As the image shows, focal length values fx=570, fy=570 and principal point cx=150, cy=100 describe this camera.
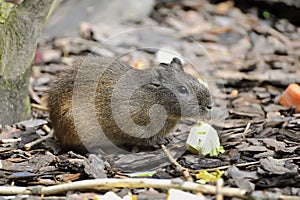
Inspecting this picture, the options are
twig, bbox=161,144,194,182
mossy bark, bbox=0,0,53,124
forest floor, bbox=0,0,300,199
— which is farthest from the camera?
mossy bark, bbox=0,0,53,124

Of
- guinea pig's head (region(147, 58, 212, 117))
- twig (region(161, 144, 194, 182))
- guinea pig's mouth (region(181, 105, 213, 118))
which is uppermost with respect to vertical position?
guinea pig's head (region(147, 58, 212, 117))

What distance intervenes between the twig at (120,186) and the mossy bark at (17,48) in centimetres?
183

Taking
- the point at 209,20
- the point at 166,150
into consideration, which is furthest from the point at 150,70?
the point at 209,20

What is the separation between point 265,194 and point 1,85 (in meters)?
3.42

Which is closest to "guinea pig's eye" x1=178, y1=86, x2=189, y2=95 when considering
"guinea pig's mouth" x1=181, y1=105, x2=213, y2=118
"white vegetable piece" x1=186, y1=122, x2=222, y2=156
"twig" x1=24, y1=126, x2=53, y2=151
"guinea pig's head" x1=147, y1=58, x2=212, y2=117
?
"guinea pig's head" x1=147, y1=58, x2=212, y2=117

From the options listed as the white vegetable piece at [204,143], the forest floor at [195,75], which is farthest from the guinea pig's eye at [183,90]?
the forest floor at [195,75]

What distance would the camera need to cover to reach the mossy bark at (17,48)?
632 centimetres

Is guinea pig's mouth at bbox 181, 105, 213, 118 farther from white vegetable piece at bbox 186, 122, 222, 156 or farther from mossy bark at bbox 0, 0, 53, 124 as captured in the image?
mossy bark at bbox 0, 0, 53, 124

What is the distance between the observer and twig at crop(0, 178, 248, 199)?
4.45 m

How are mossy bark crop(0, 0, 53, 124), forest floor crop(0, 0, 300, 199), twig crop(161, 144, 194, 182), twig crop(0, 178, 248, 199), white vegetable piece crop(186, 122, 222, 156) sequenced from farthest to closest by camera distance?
1. mossy bark crop(0, 0, 53, 124)
2. white vegetable piece crop(186, 122, 222, 156)
3. forest floor crop(0, 0, 300, 199)
4. twig crop(161, 144, 194, 182)
5. twig crop(0, 178, 248, 199)

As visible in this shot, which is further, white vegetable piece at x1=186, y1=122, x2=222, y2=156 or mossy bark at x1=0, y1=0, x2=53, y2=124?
mossy bark at x1=0, y1=0, x2=53, y2=124

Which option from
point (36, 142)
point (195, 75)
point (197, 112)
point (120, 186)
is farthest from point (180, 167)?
point (195, 75)

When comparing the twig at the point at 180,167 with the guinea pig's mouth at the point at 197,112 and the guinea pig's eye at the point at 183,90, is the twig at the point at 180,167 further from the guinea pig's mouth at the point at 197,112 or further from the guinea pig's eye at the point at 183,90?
the guinea pig's eye at the point at 183,90

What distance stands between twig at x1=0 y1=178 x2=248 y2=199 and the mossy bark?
1.83 meters
